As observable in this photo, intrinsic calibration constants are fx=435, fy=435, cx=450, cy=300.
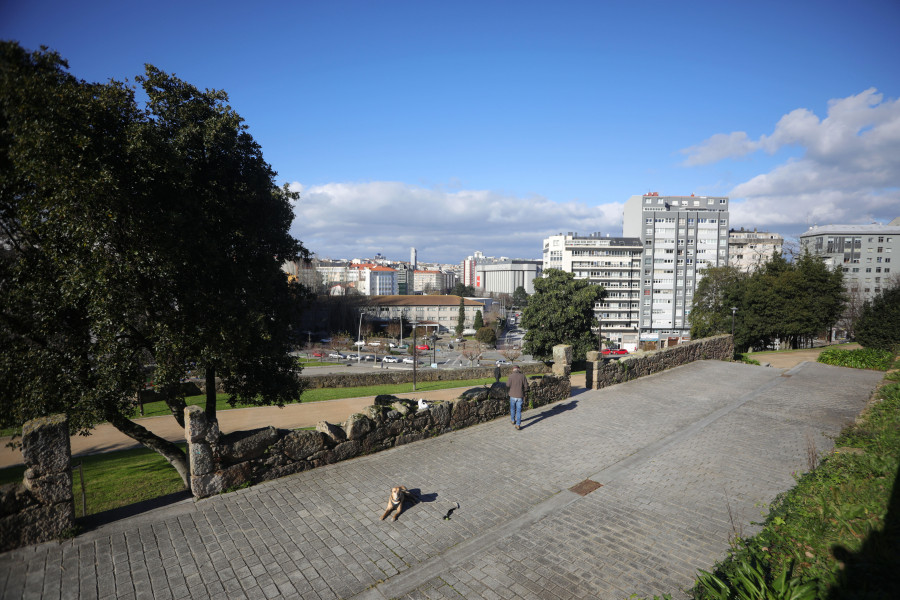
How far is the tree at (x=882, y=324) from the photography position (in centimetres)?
2341

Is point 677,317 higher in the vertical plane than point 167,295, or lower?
lower

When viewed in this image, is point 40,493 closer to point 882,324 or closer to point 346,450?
point 346,450

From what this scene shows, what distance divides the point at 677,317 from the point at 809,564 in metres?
90.1

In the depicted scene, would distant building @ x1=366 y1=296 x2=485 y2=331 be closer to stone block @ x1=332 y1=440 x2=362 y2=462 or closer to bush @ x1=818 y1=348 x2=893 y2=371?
bush @ x1=818 y1=348 x2=893 y2=371

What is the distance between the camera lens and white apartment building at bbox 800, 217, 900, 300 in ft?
279

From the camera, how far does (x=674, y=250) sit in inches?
3278

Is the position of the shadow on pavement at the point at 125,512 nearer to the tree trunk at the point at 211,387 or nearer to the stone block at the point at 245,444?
the stone block at the point at 245,444

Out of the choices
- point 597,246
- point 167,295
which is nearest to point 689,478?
point 167,295

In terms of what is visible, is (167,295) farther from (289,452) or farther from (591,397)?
(591,397)

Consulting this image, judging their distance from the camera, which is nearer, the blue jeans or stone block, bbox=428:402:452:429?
stone block, bbox=428:402:452:429

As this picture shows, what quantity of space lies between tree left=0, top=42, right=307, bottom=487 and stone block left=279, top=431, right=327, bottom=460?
6.39 feet

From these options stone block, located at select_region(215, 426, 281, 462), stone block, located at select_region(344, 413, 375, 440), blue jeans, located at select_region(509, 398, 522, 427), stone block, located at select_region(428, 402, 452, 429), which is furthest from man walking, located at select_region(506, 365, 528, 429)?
stone block, located at select_region(215, 426, 281, 462)

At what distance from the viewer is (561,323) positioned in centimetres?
2988

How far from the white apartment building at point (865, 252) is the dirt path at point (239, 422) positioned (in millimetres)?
99337
